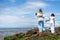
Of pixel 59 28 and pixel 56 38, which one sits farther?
pixel 59 28

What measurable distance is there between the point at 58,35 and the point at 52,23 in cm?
121

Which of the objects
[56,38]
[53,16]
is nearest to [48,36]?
[56,38]

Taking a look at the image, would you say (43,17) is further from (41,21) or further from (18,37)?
(18,37)

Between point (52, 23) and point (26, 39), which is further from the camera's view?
point (52, 23)

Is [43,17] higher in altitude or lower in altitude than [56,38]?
higher

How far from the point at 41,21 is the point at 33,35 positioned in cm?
144

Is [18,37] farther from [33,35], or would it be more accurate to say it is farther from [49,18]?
[49,18]

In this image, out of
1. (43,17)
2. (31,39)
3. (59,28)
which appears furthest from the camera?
(59,28)

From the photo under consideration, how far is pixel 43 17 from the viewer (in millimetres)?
23688

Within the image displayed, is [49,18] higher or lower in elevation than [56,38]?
higher

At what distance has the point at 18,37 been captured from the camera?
2406cm

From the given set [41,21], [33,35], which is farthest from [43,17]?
[33,35]

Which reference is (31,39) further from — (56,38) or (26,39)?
(56,38)

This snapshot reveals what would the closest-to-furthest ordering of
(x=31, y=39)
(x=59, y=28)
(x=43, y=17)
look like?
(x=31, y=39) < (x=43, y=17) < (x=59, y=28)
